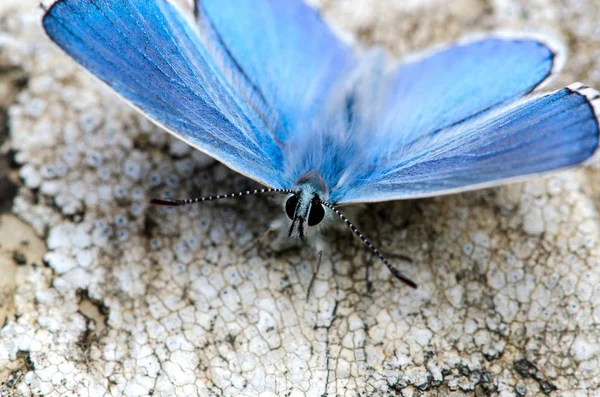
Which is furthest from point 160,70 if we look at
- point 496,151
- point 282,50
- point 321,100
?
point 496,151

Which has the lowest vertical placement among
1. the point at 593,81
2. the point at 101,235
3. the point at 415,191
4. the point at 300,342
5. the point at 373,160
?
the point at 300,342

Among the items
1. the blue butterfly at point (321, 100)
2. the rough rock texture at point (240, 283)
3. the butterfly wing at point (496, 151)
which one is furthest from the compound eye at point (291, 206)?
the rough rock texture at point (240, 283)

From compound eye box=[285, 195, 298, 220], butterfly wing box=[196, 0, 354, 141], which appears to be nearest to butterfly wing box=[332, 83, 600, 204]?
compound eye box=[285, 195, 298, 220]

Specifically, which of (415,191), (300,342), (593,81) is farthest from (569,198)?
(300,342)

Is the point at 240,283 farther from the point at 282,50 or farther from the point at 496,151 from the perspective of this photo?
the point at 496,151

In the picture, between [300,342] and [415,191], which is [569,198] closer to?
[415,191]

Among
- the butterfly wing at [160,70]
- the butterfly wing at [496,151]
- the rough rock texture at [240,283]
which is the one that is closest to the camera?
the butterfly wing at [496,151]

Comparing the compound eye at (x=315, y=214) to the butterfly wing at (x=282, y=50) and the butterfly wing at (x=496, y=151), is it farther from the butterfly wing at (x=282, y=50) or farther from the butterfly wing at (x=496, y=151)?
the butterfly wing at (x=282, y=50)

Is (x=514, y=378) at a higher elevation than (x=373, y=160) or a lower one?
lower
